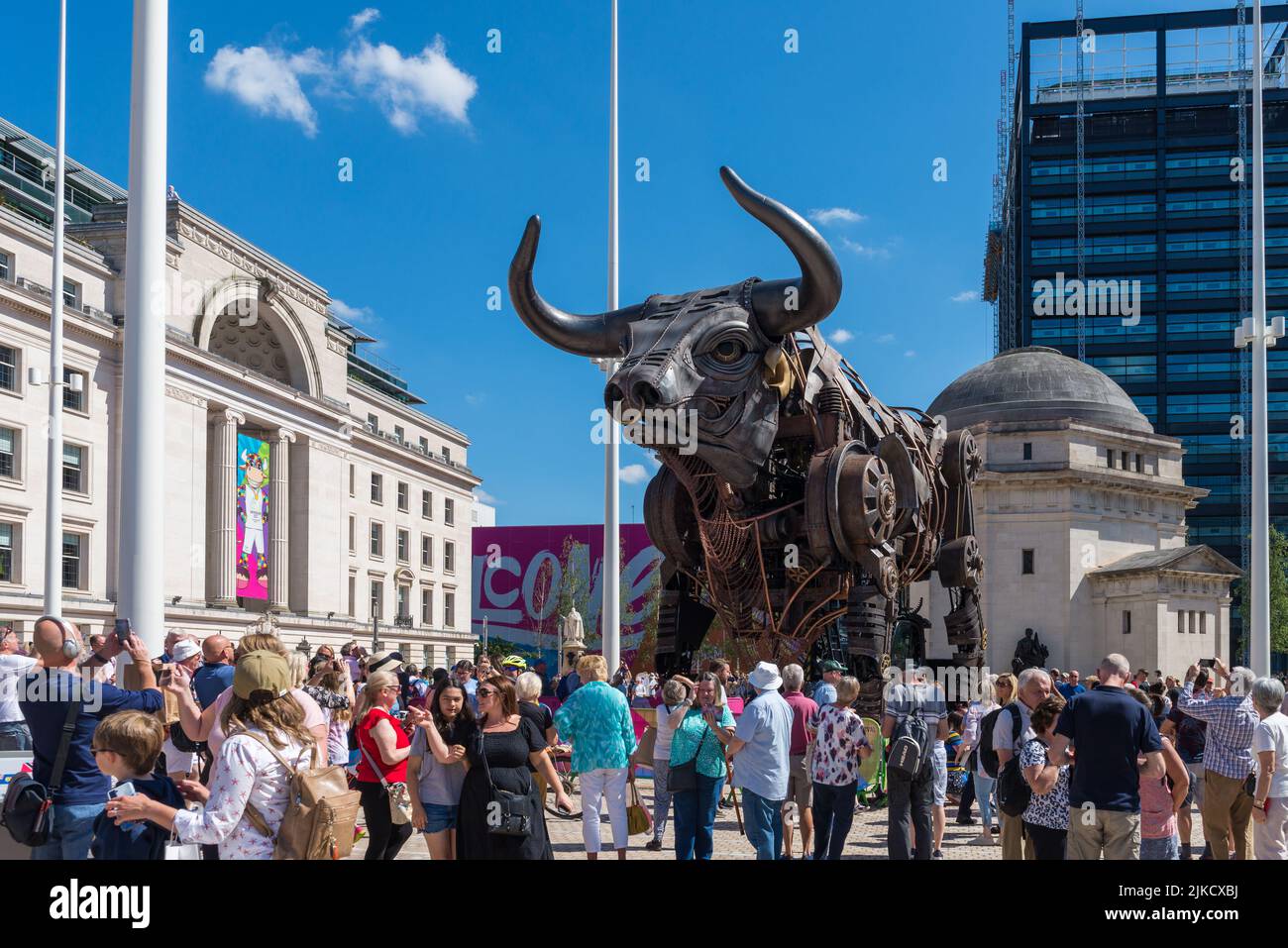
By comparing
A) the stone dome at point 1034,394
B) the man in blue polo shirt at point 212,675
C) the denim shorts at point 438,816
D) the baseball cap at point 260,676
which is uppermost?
the stone dome at point 1034,394

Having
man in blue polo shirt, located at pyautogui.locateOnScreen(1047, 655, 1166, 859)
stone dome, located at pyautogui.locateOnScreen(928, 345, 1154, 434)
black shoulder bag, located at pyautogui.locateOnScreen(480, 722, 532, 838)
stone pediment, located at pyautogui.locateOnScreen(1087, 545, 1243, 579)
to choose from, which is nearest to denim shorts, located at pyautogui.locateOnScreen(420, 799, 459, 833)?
black shoulder bag, located at pyautogui.locateOnScreen(480, 722, 532, 838)

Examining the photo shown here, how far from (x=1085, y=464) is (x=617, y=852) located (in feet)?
160

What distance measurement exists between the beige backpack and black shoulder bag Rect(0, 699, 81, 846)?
1.53 metres

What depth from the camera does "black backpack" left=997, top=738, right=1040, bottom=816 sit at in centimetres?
842

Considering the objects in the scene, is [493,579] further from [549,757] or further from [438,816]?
[438,816]

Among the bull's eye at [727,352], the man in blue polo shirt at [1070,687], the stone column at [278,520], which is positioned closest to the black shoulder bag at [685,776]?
the bull's eye at [727,352]

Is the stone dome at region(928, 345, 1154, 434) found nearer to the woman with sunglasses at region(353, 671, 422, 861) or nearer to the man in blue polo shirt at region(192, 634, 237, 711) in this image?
the man in blue polo shirt at region(192, 634, 237, 711)

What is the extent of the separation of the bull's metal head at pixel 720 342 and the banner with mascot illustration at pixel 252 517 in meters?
41.7

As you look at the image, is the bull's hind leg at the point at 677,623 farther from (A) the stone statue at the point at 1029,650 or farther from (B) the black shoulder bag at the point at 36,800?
(A) the stone statue at the point at 1029,650

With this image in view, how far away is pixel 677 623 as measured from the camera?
45.4 ft

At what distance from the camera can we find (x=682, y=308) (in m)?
11.5

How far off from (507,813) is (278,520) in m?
49.3

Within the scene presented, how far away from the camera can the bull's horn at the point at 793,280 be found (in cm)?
1059
